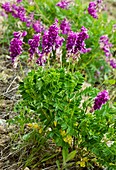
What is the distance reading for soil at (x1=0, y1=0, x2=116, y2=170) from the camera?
100 inches

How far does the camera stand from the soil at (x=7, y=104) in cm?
255

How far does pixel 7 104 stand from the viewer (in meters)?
3.02

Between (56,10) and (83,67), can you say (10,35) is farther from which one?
(83,67)

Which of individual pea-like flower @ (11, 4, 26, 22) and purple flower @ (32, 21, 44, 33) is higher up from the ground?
individual pea-like flower @ (11, 4, 26, 22)

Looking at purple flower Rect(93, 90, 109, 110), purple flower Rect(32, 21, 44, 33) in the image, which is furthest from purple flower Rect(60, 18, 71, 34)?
purple flower Rect(93, 90, 109, 110)

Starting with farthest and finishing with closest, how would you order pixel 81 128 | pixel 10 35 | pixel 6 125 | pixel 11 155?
pixel 10 35
pixel 6 125
pixel 11 155
pixel 81 128

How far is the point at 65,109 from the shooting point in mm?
2275

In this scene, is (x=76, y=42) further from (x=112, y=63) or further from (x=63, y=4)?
(x=63, y=4)

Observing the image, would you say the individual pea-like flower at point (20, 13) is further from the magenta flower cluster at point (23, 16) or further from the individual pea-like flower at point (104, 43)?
the individual pea-like flower at point (104, 43)

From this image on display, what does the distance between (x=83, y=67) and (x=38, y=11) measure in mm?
801

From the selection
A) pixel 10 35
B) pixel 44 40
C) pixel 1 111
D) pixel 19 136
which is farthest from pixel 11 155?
pixel 10 35

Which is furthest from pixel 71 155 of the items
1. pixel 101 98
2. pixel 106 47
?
pixel 106 47

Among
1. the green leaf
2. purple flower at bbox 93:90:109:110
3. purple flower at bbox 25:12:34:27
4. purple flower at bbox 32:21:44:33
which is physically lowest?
the green leaf

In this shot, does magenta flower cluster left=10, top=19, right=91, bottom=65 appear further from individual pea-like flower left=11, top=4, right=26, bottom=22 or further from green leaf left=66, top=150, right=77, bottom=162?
individual pea-like flower left=11, top=4, right=26, bottom=22
